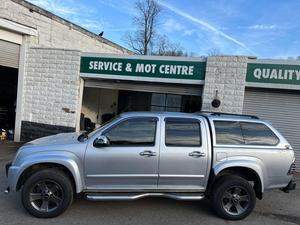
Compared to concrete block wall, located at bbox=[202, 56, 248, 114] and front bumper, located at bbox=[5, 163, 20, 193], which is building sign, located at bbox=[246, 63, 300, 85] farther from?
front bumper, located at bbox=[5, 163, 20, 193]

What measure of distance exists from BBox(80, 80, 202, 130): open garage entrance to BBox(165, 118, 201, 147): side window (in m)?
5.35

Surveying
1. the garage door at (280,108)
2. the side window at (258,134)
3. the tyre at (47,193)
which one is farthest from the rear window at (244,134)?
the garage door at (280,108)

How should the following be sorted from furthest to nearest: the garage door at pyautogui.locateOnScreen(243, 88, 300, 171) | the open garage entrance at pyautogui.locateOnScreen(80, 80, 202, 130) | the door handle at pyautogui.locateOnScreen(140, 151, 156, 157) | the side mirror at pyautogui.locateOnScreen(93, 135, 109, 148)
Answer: the open garage entrance at pyautogui.locateOnScreen(80, 80, 202, 130) < the garage door at pyautogui.locateOnScreen(243, 88, 300, 171) < the door handle at pyautogui.locateOnScreen(140, 151, 156, 157) < the side mirror at pyautogui.locateOnScreen(93, 135, 109, 148)

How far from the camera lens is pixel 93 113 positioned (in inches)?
642

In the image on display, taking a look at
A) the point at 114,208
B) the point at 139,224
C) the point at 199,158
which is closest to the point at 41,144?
the point at 114,208

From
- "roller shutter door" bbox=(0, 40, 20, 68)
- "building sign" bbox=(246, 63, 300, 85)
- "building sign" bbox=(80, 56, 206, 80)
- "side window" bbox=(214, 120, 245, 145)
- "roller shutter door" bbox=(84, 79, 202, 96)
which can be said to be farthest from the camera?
"roller shutter door" bbox=(0, 40, 20, 68)

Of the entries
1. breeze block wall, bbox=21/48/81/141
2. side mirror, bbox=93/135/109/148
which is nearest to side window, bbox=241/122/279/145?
side mirror, bbox=93/135/109/148

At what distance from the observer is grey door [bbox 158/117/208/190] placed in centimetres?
606

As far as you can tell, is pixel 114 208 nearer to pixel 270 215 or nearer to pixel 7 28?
pixel 270 215

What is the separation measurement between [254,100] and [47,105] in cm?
704

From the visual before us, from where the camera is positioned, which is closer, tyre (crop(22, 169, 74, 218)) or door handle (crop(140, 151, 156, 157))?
tyre (crop(22, 169, 74, 218))

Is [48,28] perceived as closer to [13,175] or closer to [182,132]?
[13,175]

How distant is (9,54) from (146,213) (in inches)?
347

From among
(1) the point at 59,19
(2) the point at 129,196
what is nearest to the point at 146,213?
(2) the point at 129,196
